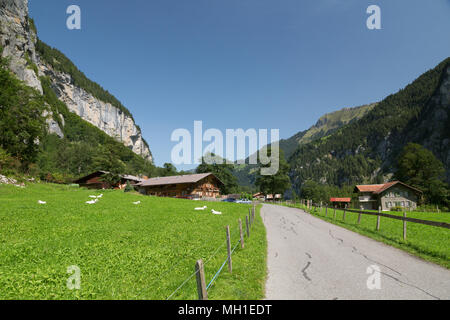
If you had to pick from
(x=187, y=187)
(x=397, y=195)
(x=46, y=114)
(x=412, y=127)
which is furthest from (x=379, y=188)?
(x=46, y=114)

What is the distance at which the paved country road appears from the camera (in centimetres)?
606

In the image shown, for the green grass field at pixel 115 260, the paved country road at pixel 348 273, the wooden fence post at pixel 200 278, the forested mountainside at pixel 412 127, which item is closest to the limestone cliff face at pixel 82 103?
the green grass field at pixel 115 260

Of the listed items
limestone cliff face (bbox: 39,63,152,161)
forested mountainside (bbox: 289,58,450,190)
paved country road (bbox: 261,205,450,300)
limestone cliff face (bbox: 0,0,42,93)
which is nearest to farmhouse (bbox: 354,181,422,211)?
forested mountainside (bbox: 289,58,450,190)

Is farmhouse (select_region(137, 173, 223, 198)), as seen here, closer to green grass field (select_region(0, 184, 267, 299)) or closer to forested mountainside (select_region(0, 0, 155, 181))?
forested mountainside (select_region(0, 0, 155, 181))

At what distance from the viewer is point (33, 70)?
103m

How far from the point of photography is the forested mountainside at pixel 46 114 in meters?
39.6

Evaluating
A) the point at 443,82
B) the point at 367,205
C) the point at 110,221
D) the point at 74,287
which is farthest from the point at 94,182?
the point at 443,82

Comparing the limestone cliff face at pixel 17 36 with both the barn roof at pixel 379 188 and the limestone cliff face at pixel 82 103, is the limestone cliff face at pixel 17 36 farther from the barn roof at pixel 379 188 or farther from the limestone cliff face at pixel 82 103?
the barn roof at pixel 379 188

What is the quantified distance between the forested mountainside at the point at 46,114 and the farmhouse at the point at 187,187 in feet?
42.1

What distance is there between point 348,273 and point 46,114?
116197 mm

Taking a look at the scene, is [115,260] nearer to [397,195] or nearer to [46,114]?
[397,195]

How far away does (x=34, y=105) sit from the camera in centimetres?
4197

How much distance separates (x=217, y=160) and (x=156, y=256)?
7237 centimetres
